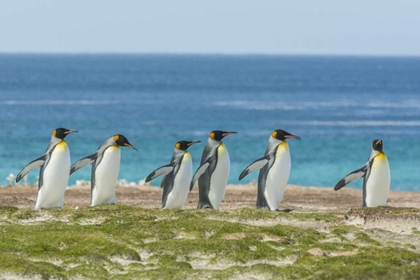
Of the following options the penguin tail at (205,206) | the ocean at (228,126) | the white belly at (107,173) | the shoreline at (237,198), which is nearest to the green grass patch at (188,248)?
the white belly at (107,173)

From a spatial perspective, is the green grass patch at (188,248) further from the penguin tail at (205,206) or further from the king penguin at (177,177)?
the penguin tail at (205,206)

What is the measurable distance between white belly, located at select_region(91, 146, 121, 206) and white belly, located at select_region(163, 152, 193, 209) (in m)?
1.05

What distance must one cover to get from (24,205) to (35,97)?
248ft

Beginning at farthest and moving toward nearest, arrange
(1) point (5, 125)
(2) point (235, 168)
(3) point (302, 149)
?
(1) point (5, 125) → (3) point (302, 149) → (2) point (235, 168)

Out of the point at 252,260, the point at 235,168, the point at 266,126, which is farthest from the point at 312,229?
the point at 266,126

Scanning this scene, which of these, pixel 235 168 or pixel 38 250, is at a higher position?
pixel 38 250

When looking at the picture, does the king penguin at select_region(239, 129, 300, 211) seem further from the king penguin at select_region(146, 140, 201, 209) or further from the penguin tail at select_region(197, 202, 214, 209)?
the king penguin at select_region(146, 140, 201, 209)

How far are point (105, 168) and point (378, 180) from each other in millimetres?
4862

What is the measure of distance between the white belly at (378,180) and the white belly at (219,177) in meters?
2.57

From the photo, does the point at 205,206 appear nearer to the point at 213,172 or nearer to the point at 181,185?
the point at 213,172

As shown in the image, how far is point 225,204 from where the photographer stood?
70.2 feet

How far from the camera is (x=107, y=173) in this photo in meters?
18.4

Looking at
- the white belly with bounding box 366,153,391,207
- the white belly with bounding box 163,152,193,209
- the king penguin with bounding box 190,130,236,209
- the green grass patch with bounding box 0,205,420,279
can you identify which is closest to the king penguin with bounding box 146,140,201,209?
the white belly with bounding box 163,152,193,209

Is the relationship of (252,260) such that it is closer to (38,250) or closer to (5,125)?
(38,250)
